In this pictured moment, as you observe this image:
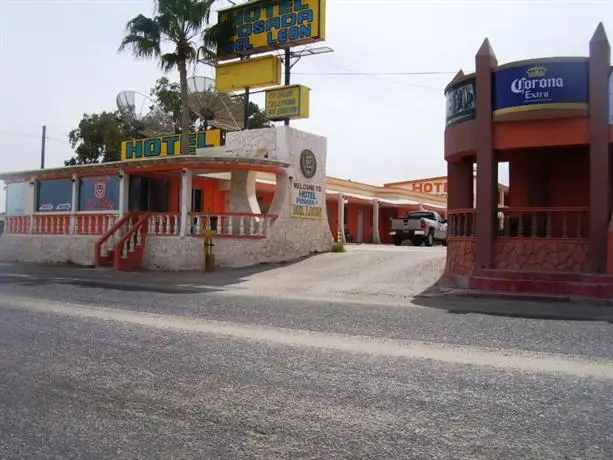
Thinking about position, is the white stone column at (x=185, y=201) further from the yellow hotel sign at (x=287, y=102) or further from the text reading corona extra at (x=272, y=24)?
the text reading corona extra at (x=272, y=24)

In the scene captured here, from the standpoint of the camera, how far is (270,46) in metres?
23.9

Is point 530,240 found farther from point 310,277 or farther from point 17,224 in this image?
point 17,224

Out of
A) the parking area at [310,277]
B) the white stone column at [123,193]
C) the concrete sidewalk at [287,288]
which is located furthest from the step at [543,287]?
the white stone column at [123,193]

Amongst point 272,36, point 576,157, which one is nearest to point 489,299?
point 576,157

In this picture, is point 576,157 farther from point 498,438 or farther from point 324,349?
point 498,438

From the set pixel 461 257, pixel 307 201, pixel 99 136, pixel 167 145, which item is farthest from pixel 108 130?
pixel 461 257

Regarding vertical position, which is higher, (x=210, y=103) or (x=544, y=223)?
(x=210, y=103)

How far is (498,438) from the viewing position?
4109mm

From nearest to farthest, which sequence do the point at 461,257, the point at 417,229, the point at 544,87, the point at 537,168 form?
the point at 544,87
the point at 461,257
the point at 537,168
the point at 417,229

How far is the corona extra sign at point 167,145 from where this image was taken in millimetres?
25234

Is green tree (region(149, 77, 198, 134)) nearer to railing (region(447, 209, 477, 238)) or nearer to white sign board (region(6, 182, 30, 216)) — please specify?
white sign board (region(6, 182, 30, 216))

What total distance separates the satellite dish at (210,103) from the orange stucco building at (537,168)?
14.0 meters

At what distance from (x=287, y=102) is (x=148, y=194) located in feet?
20.1

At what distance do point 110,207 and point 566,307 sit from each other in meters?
15.5
